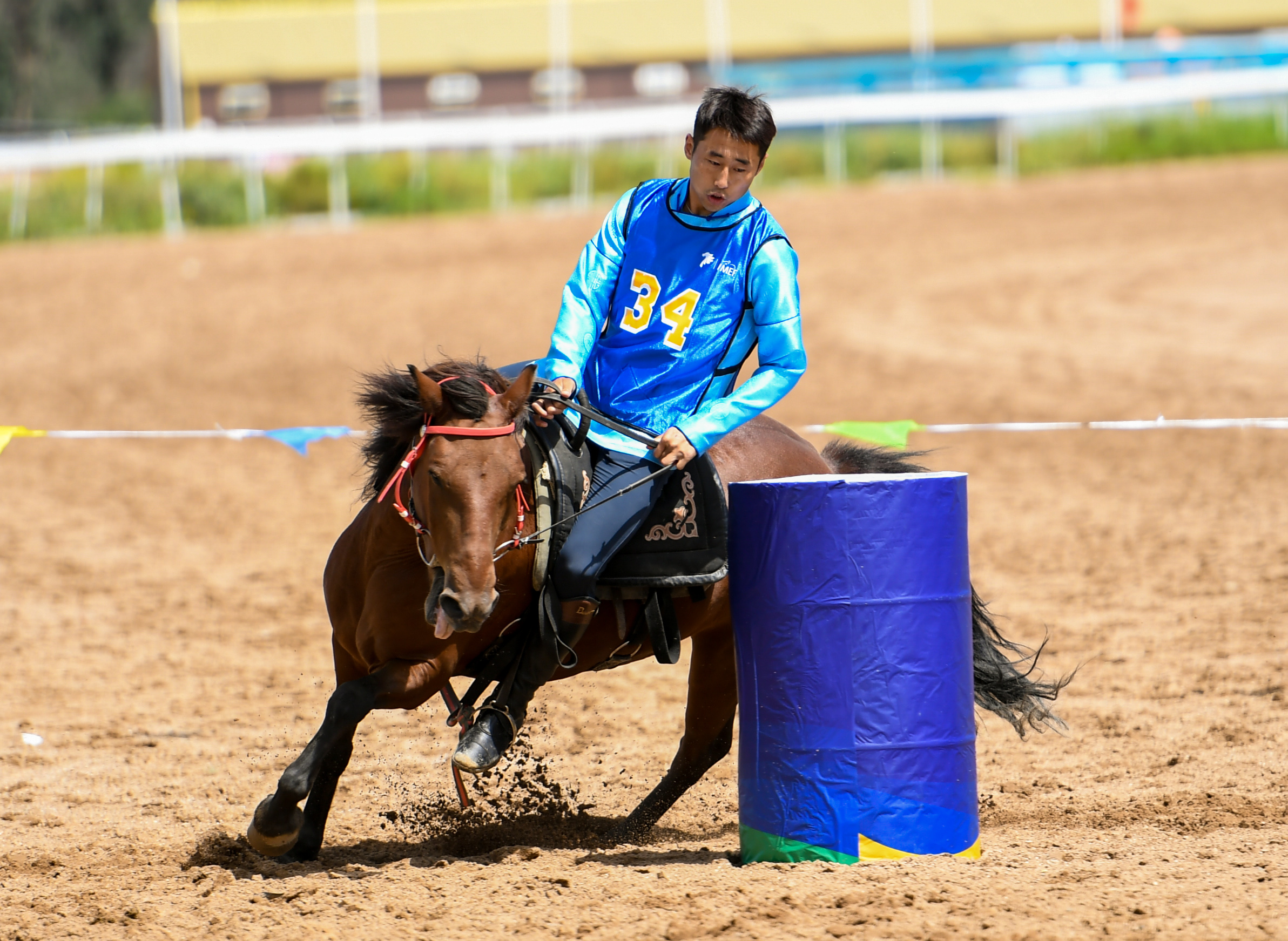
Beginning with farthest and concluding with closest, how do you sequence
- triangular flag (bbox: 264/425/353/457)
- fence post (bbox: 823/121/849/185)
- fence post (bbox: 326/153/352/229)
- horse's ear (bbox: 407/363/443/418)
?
fence post (bbox: 823/121/849/185) → fence post (bbox: 326/153/352/229) → triangular flag (bbox: 264/425/353/457) → horse's ear (bbox: 407/363/443/418)

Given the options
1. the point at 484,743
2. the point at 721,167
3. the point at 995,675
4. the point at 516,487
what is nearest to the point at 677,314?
the point at 721,167

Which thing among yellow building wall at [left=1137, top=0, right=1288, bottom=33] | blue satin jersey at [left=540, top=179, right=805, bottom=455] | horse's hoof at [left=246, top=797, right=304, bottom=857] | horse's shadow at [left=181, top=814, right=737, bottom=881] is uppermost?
yellow building wall at [left=1137, top=0, right=1288, bottom=33]

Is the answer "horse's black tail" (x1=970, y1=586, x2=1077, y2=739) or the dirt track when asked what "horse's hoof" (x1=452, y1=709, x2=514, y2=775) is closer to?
the dirt track

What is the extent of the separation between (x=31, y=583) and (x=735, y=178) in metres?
6.20

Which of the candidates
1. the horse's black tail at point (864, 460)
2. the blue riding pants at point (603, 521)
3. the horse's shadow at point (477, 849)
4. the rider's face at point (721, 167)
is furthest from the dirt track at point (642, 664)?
the rider's face at point (721, 167)

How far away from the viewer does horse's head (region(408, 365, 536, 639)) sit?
381 cm

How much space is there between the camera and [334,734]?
4.15 metres

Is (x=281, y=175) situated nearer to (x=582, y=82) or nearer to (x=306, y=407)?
(x=306, y=407)

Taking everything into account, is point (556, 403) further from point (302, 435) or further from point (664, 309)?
point (302, 435)

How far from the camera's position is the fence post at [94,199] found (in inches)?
828

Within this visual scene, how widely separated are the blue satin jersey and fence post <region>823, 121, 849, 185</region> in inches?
730

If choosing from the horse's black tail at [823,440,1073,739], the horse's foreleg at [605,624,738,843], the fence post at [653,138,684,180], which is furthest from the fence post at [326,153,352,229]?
the horse's foreleg at [605,624,738,843]

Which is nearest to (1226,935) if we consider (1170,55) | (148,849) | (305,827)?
(305,827)

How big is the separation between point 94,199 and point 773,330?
19.0 m
